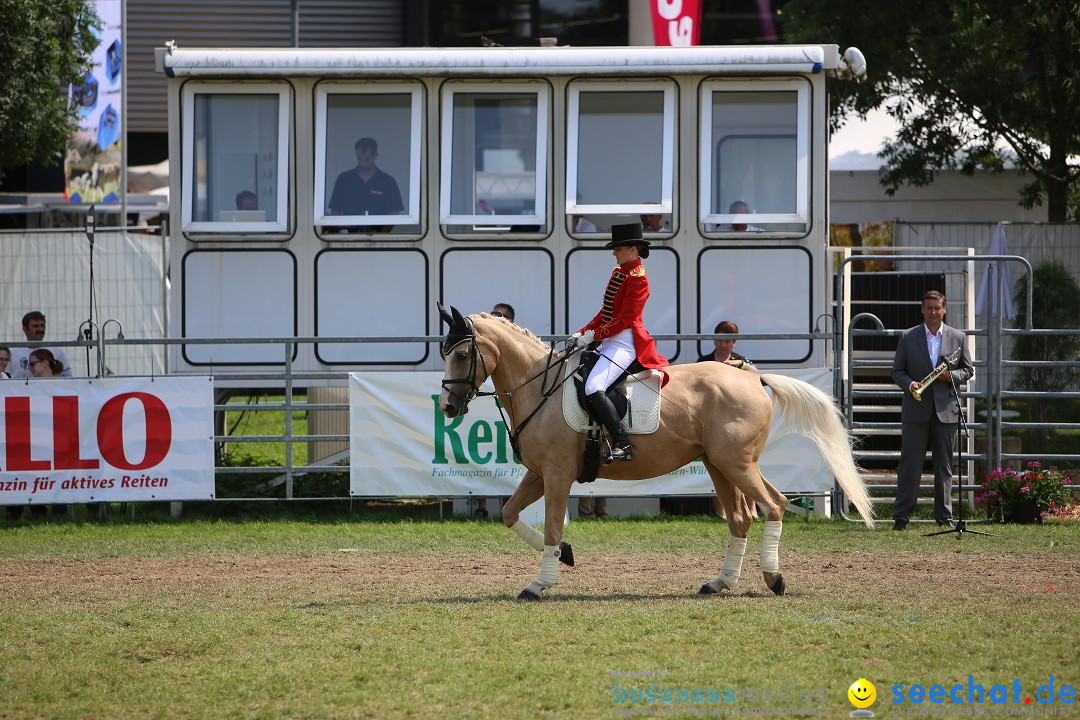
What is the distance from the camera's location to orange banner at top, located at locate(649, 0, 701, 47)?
1620 cm

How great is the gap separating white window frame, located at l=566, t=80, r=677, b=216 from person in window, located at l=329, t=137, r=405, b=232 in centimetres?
181

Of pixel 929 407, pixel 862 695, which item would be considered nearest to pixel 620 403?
pixel 862 695

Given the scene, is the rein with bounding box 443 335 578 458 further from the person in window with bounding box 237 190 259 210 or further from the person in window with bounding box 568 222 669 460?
the person in window with bounding box 237 190 259 210

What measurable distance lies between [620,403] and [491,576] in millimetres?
1841

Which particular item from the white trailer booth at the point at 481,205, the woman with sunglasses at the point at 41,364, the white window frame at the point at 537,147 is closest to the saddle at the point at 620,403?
the white trailer booth at the point at 481,205

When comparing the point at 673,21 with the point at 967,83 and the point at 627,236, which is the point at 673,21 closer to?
the point at 967,83

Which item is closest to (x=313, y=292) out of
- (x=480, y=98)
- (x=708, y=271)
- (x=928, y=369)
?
(x=480, y=98)

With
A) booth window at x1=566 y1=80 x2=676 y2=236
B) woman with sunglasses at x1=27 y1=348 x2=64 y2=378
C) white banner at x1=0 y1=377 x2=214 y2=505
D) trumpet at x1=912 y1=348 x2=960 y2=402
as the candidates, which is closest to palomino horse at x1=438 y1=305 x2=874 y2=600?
trumpet at x1=912 y1=348 x2=960 y2=402

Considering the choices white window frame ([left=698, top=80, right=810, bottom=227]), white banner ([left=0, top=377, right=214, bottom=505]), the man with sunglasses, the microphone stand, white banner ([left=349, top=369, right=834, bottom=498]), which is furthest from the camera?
the man with sunglasses

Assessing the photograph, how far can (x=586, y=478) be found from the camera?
902cm

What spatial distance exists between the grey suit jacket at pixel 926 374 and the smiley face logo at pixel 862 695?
6556mm

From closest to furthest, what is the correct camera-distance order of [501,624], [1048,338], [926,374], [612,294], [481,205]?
[501,624] < [612,294] < [926,374] < [481,205] < [1048,338]

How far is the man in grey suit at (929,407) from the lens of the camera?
39.6 feet

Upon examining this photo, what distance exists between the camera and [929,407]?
12.1 m
